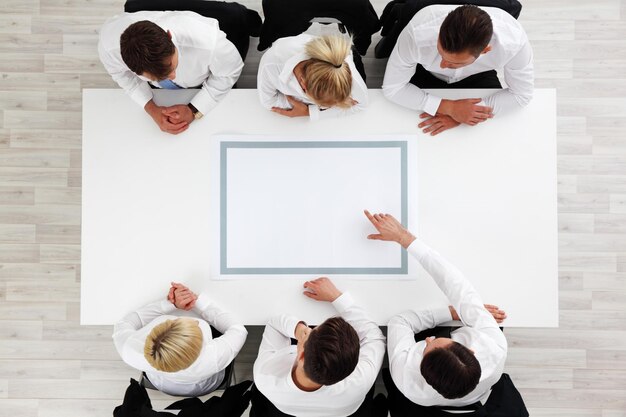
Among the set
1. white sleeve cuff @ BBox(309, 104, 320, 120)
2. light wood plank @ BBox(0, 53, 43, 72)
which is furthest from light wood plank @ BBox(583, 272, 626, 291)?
light wood plank @ BBox(0, 53, 43, 72)

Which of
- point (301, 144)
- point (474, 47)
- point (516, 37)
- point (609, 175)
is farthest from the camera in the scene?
point (609, 175)

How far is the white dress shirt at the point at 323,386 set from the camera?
1517mm

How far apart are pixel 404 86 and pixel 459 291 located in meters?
0.73

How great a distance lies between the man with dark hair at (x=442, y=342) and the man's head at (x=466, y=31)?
0.59m

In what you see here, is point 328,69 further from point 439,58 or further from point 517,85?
point 517,85

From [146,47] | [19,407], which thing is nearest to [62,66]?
[146,47]

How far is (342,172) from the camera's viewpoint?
167cm

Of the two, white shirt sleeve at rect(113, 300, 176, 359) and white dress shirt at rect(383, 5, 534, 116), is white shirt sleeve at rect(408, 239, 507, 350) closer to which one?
white dress shirt at rect(383, 5, 534, 116)

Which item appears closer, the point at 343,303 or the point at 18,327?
the point at 343,303

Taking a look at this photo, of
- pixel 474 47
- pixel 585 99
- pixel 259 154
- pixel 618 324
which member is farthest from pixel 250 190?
pixel 618 324

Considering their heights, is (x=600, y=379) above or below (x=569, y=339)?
below

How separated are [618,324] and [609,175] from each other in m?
0.71

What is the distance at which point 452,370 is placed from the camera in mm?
1385

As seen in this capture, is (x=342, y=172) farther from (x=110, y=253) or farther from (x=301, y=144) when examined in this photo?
(x=110, y=253)
